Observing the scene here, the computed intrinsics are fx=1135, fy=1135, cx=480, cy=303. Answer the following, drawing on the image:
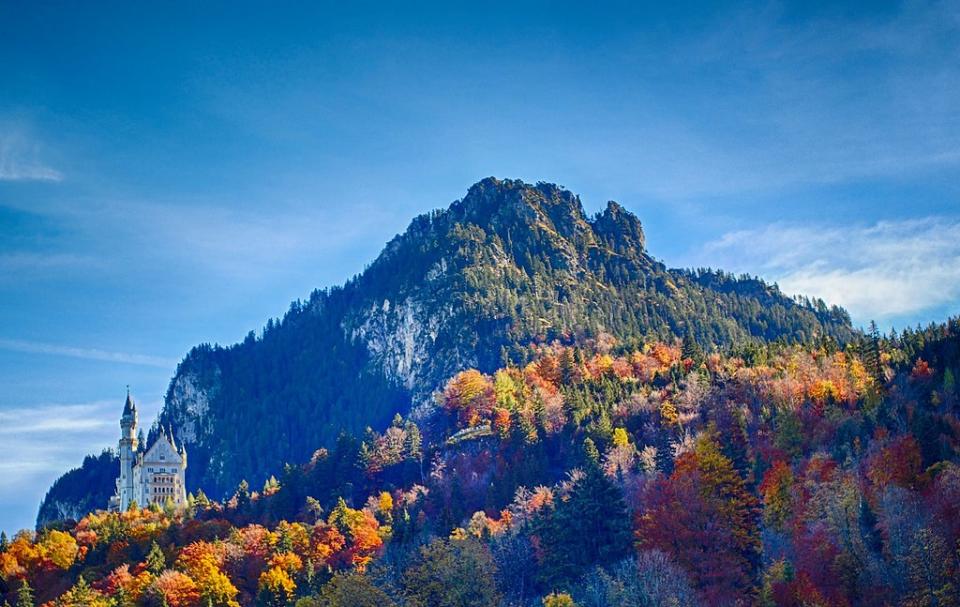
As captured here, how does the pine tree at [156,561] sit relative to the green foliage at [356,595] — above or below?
above

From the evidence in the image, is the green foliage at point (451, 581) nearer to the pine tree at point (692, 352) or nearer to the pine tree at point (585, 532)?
the pine tree at point (585, 532)

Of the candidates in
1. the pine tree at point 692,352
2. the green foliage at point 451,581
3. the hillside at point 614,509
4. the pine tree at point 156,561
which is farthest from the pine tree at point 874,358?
the pine tree at point 156,561

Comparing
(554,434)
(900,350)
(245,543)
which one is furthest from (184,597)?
(900,350)

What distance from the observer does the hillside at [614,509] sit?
3595 inches

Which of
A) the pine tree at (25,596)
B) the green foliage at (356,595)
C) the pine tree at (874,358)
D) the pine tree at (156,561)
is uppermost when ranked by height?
the pine tree at (874,358)

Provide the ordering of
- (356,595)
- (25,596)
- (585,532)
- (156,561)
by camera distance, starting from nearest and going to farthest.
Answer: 1. (356,595)
2. (585,532)
3. (25,596)
4. (156,561)

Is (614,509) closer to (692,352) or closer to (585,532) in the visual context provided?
(585,532)

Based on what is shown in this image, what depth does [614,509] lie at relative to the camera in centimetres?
10688

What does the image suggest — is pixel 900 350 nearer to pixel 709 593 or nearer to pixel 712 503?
pixel 712 503

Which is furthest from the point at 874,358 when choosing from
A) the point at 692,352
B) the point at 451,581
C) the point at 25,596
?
the point at 25,596

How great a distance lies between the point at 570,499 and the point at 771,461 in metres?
22.1

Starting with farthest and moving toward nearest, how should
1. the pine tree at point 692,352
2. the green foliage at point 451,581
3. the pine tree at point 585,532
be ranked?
the pine tree at point 692,352, the pine tree at point 585,532, the green foliage at point 451,581

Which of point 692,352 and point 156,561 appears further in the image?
point 692,352

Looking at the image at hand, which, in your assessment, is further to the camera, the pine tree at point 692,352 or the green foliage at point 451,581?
the pine tree at point 692,352
